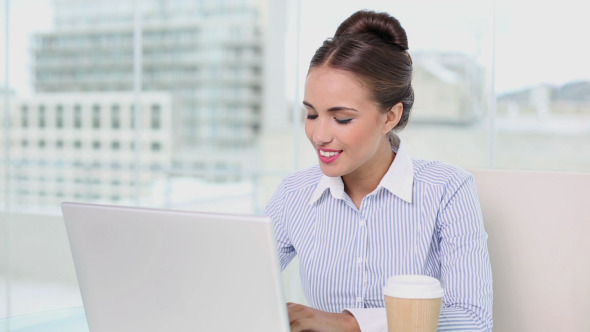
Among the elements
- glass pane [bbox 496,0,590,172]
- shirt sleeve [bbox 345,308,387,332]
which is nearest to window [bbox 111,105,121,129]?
glass pane [bbox 496,0,590,172]

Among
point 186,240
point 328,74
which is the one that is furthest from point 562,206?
point 186,240

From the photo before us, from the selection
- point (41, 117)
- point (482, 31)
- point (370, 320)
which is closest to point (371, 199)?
point (370, 320)

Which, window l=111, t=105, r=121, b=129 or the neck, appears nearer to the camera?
the neck

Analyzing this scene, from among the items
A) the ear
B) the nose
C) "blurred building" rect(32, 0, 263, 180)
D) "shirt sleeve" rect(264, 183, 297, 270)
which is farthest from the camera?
"blurred building" rect(32, 0, 263, 180)

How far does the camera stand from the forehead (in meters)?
1.33

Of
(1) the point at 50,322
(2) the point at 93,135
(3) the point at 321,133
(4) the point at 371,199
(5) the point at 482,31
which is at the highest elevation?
(5) the point at 482,31

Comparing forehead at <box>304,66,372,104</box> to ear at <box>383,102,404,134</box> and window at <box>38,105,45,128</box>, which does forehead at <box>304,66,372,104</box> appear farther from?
window at <box>38,105,45,128</box>

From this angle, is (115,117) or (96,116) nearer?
(96,116)

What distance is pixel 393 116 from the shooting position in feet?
4.73

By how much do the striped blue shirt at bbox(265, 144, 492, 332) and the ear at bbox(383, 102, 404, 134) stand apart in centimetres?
6

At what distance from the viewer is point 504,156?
22.9 m

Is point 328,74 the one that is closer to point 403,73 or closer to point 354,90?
point 354,90

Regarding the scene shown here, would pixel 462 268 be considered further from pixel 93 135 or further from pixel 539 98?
pixel 93 135

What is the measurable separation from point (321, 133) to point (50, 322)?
64 cm
